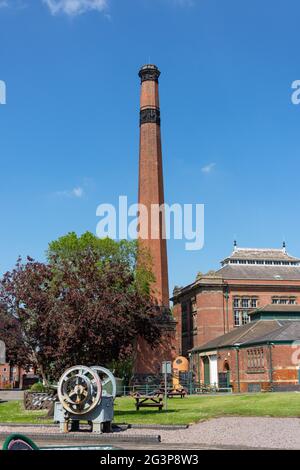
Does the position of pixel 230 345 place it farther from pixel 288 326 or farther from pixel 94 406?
pixel 94 406

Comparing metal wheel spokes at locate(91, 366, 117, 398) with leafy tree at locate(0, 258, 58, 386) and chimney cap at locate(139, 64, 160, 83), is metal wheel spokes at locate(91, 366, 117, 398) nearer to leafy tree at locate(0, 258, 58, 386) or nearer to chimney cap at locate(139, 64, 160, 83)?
leafy tree at locate(0, 258, 58, 386)

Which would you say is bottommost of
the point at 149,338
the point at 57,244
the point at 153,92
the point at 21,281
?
the point at 149,338

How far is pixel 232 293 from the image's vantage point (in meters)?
62.4

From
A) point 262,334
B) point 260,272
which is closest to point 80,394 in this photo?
point 262,334

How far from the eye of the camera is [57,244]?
5181 centimetres

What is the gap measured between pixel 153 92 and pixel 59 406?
145ft

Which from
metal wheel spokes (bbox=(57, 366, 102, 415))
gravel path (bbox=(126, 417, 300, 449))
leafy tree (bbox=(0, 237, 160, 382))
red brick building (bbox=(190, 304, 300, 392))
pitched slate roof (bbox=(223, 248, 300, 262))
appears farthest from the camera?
pitched slate roof (bbox=(223, 248, 300, 262))

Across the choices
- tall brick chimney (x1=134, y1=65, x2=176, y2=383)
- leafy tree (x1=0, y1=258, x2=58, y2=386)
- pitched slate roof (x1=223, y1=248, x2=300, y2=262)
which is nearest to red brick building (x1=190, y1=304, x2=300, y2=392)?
tall brick chimney (x1=134, y1=65, x2=176, y2=383)

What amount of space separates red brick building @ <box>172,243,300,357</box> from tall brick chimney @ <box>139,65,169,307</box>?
989 cm

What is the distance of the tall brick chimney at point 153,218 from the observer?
168ft

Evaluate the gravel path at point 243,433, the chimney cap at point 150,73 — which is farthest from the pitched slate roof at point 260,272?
the gravel path at point 243,433

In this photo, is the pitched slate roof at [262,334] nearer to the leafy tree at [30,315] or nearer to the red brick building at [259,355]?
the red brick building at [259,355]

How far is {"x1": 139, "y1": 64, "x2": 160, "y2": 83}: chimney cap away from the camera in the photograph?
187 feet

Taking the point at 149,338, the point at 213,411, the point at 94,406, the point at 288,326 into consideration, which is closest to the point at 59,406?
the point at 94,406
